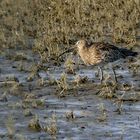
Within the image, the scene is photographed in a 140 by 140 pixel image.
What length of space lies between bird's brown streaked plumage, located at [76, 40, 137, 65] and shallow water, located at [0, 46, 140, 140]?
0.97ft

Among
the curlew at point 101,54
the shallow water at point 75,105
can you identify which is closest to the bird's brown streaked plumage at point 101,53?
the curlew at point 101,54

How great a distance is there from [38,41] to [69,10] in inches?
105

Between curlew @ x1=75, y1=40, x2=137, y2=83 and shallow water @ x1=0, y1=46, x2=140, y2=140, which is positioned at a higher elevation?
curlew @ x1=75, y1=40, x2=137, y2=83

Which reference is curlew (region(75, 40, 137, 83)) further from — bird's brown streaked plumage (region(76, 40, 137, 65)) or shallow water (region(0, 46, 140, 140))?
shallow water (region(0, 46, 140, 140))

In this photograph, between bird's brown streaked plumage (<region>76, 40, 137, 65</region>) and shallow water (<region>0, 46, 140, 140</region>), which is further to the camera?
bird's brown streaked plumage (<region>76, 40, 137, 65</region>)

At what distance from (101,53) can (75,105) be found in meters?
2.31

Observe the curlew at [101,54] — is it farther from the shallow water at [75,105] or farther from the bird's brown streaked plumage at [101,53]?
the shallow water at [75,105]

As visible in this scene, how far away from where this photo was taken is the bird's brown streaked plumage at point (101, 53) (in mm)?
13258

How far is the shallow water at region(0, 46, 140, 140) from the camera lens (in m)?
9.60

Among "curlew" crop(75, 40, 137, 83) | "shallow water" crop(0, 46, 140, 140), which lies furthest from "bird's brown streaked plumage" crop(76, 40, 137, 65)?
"shallow water" crop(0, 46, 140, 140)

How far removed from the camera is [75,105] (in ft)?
37.1

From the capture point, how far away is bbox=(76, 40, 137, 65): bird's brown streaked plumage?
13.3 m

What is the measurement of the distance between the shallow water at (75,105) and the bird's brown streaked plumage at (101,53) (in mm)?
296

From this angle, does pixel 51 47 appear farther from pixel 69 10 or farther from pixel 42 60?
pixel 69 10
